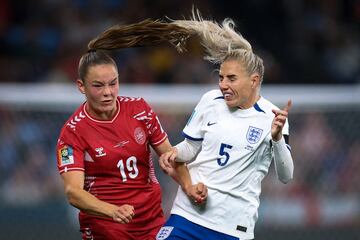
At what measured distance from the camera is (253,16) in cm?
1353

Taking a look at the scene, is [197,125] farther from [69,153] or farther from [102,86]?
[69,153]

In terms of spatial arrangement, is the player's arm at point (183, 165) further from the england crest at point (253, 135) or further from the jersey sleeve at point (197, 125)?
the england crest at point (253, 135)

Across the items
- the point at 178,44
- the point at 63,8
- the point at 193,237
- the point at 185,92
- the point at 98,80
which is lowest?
the point at 193,237

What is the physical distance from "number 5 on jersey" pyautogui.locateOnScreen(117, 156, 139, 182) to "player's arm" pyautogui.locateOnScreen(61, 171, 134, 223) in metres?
0.24

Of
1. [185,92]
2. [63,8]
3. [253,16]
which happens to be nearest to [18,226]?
[185,92]

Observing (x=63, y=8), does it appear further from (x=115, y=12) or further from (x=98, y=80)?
(x=98, y=80)

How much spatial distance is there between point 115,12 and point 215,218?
7825 mm

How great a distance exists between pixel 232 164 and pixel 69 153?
0.95 metres

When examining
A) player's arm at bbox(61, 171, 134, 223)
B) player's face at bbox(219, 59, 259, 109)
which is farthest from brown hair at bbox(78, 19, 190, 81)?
player's arm at bbox(61, 171, 134, 223)

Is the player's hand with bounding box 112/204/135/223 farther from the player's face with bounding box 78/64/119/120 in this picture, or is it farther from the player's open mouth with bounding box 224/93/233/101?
the player's open mouth with bounding box 224/93/233/101

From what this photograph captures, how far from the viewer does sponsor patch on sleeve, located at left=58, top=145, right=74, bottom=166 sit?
548 cm

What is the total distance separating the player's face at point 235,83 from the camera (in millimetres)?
5504

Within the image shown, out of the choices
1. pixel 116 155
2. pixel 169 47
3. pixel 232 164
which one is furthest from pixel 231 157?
pixel 169 47

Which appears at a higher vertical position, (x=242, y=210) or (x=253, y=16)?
(x=253, y=16)
